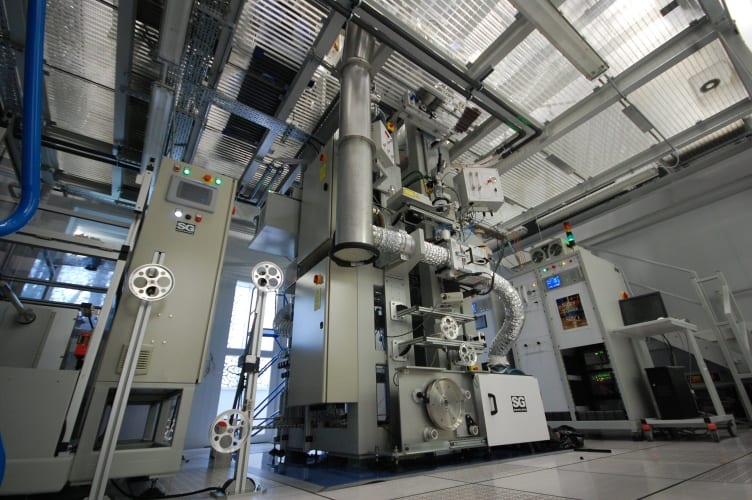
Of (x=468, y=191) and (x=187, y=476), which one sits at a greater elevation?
(x=468, y=191)

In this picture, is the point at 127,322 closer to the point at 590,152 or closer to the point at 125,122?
the point at 125,122

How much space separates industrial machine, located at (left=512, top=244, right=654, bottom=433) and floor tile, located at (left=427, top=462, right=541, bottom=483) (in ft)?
6.91

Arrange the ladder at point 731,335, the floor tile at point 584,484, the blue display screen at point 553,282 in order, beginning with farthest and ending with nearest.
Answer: the blue display screen at point 553,282, the ladder at point 731,335, the floor tile at point 584,484

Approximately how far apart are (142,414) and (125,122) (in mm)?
3454

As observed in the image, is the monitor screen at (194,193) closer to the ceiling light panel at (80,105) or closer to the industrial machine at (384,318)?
the industrial machine at (384,318)

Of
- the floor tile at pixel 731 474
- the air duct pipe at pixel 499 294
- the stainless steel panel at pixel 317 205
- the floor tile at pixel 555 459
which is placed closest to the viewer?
the floor tile at pixel 731 474

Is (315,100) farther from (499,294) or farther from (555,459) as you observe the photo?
(555,459)

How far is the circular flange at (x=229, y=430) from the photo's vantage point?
5.06 ft

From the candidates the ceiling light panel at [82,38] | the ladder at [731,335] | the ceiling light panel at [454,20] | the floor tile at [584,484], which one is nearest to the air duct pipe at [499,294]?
the floor tile at [584,484]

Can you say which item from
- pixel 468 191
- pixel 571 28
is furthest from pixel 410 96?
pixel 571 28

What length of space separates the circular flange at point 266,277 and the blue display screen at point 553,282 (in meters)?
3.72

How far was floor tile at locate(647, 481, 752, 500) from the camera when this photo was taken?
120 centimetres

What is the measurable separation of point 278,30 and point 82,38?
5.81ft

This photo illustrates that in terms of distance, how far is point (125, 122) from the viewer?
3.76 metres
